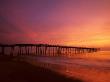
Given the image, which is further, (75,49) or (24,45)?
(75,49)

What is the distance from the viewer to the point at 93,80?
11.9 metres

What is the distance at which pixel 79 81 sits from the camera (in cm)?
1161

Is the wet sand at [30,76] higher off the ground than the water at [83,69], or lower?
higher

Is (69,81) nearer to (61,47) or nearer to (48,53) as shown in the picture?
(48,53)

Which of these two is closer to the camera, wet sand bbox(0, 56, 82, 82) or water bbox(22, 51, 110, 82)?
wet sand bbox(0, 56, 82, 82)

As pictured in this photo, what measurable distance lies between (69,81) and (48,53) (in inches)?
2530

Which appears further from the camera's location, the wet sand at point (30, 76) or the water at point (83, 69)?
the water at point (83, 69)

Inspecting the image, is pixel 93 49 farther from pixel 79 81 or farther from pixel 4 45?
pixel 79 81

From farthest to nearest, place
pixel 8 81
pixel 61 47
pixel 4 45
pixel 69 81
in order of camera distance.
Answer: pixel 61 47 < pixel 4 45 < pixel 69 81 < pixel 8 81

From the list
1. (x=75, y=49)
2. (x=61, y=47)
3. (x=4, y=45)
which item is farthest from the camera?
(x=75, y=49)

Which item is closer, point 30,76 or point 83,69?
point 30,76

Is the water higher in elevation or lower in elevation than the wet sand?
lower

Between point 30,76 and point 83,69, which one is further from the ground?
point 30,76

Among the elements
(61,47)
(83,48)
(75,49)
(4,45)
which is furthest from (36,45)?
(83,48)
